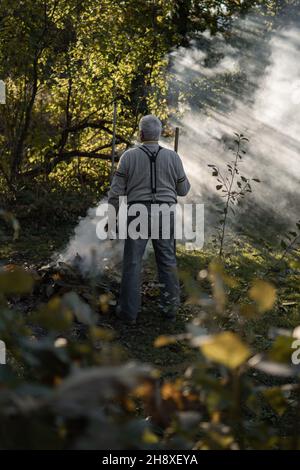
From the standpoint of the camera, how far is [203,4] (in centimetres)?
1408

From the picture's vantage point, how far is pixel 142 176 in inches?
203

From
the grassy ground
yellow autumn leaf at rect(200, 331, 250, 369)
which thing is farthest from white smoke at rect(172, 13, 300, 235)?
yellow autumn leaf at rect(200, 331, 250, 369)

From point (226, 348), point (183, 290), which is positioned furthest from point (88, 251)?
point (226, 348)

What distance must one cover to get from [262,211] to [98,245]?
269 inches

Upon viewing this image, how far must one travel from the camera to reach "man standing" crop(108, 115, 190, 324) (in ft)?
17.0

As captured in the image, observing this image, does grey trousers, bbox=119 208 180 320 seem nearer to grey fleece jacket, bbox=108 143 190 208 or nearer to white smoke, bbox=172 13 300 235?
grey fleece jacket, bbox=108 143 190 208

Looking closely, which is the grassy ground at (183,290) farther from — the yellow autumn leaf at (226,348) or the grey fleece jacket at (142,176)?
the yellow autumn leaf at (226,348)

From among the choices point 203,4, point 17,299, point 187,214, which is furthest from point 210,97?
point 17,299

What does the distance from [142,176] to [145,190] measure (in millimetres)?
123

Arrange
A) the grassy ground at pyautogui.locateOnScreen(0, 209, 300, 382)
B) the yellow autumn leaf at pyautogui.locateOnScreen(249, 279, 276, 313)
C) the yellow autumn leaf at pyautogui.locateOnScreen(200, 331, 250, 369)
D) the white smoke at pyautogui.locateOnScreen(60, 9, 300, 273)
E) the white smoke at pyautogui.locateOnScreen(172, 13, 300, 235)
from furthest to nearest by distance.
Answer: the white smoke at pyautogui.locateOnScreen(172, 13, 300, 235), the white smoke at pyautogui.locateOnScreen(60, 9, 300, 273), the grassy ground at pyautogui.locateOnScreen(0, 209, 300, 382), the yellow autumn leaf at pyautogui.locateOnScreen(249, 279, 276, 313), the yellow autumn leaf at pyautogui.locateOnScreen(200, 331, 250, 369)

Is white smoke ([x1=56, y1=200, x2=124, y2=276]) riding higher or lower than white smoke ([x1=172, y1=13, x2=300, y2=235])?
lower

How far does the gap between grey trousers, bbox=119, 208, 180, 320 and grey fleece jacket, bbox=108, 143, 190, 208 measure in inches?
14.1

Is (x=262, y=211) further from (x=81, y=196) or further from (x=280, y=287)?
(x=280, y=287)

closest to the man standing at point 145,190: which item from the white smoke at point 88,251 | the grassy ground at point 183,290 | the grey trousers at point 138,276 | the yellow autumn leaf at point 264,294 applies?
the grey trousers at point 138,276
